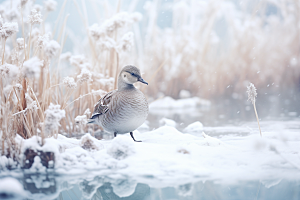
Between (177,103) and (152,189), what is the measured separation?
4.13 metres

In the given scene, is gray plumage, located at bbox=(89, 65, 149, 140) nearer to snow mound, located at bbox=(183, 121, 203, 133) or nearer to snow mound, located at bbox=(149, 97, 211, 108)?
snow mound, located at bbox=(183, 121, 203, 133)

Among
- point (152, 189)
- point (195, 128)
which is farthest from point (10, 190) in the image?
point (195, 128)

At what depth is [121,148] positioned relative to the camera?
83.4 inches

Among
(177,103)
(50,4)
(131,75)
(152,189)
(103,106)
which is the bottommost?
(177,103)

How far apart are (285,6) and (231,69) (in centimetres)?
183

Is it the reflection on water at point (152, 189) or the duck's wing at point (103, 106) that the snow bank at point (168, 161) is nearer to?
the reflection on water at point (152, 189)

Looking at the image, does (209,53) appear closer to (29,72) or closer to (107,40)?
(107,40)

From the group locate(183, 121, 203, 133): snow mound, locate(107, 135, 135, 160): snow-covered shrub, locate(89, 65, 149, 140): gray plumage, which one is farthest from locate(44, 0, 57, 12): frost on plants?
locate(183, 121, 203, 133): snow mound

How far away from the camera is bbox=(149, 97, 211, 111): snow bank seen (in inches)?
222

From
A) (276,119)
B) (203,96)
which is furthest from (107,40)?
(203,96)

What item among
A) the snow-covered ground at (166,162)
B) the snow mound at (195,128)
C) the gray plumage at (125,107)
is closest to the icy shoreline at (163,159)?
the snow-covered ground at (166,162)

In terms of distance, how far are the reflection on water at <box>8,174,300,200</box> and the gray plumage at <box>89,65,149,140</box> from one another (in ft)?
2.67

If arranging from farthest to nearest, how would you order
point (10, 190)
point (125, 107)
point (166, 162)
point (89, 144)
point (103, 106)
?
point (103, 106) < point (125, 107) < point (89, 144) < point (166, 162) < point (10, 190)

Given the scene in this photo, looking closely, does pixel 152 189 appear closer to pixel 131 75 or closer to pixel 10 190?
pixel 10 190
